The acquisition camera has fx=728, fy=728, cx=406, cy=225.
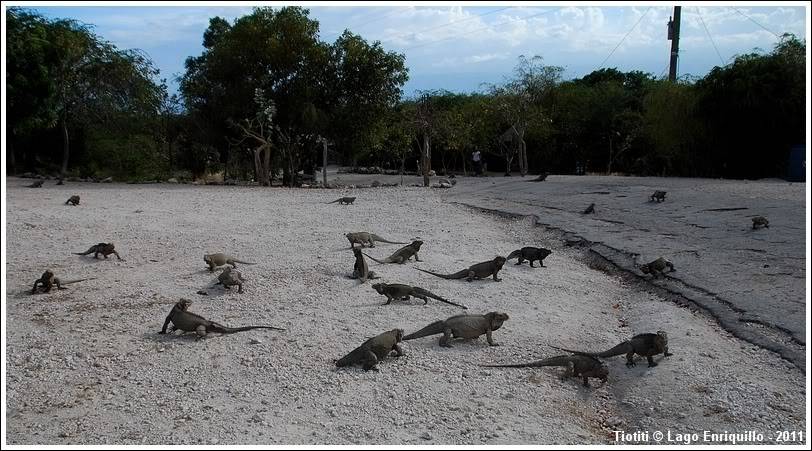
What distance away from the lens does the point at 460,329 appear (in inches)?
256

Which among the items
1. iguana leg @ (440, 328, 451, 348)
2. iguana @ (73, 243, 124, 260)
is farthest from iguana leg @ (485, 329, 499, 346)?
iguana @ (73, 243, 124, 260)

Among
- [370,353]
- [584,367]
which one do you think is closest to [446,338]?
[370,353]

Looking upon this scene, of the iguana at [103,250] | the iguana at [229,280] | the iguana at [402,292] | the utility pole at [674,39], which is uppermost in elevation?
the utility pole at [674,39]

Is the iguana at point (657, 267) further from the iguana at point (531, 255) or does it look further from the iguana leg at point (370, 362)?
the iguana leg at point (370, 362)

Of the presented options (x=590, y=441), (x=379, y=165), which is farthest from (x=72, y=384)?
(x=379, y=165)

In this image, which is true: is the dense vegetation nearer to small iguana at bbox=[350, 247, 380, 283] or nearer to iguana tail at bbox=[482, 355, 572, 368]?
small iguana at bbox=[350, 247, 380, 283]

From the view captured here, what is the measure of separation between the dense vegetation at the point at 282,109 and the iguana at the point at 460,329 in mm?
17938

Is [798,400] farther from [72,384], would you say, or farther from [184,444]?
[72,384]

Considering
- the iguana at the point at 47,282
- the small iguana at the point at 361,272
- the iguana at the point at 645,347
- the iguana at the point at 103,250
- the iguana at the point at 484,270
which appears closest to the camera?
the iguana at the point at 645,347

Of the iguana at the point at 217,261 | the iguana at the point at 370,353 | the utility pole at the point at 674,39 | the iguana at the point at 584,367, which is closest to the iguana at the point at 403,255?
the iguana at the point at 217,261

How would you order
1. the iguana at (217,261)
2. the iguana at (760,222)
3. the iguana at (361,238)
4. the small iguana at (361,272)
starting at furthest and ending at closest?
the iguana at (760,222), the iguana at (361,238), the iguana at (217,261), the small iguana at (361,272)

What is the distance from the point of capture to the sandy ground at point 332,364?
4855 millimetres

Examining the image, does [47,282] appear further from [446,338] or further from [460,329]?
[460,329]

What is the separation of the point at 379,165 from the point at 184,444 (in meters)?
39.5
